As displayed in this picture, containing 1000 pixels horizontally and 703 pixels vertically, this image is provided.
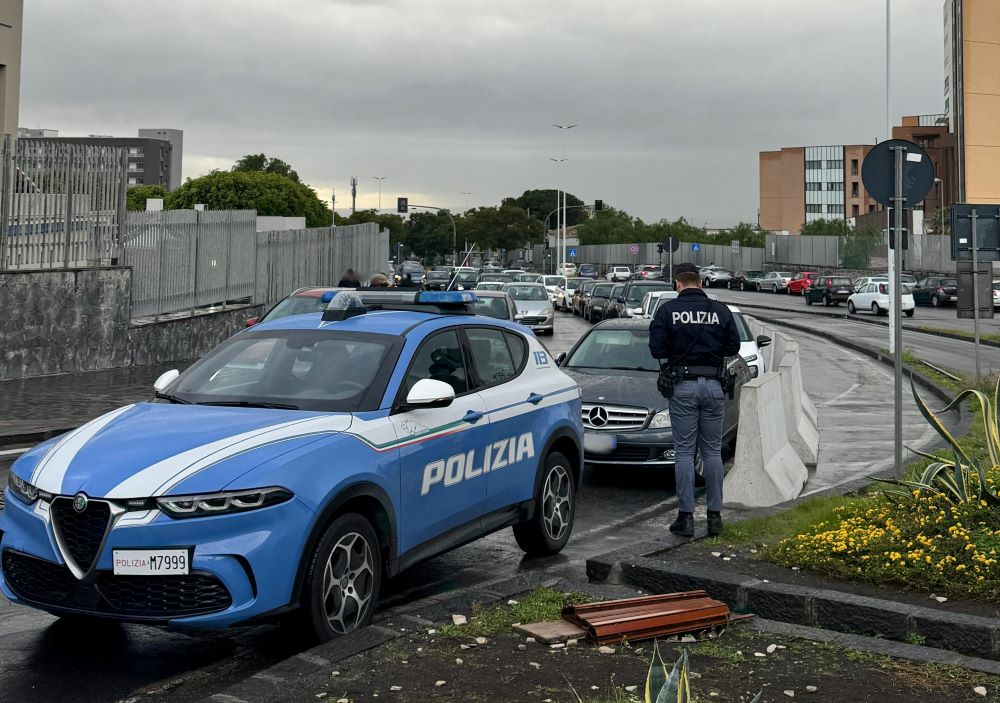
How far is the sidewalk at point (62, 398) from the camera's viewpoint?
1405 cm

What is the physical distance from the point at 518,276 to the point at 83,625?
168 ft

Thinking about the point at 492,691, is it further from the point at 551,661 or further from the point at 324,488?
the point at 324,488

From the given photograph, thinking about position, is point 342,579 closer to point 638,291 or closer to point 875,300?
point 638,291

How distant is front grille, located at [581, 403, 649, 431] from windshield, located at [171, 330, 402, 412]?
4905 millimetres

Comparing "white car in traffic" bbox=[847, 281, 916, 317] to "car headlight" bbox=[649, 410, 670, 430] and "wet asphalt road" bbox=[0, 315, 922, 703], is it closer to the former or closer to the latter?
"wet asphalt road" bbox=[0, 315, 922, 703]

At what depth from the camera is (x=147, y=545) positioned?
528 cm

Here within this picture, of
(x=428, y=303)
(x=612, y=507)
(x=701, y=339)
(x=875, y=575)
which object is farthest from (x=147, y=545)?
(x=612, y=507)

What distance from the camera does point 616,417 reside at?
456 inches

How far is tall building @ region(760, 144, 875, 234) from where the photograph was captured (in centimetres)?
16138

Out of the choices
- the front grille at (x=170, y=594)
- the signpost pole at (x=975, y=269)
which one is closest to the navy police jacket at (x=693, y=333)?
the front grille at (x=170, y=594)

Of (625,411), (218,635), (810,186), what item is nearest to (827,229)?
(810,186)

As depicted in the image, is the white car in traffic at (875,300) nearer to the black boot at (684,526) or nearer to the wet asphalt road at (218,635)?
the wet asphalt road at (218,635)

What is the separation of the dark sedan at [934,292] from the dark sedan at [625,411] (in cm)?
5117

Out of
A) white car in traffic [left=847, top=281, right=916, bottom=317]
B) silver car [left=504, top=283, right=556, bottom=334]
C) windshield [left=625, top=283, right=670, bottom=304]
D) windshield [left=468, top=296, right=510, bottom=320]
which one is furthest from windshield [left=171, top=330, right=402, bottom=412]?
white car in traffic [left=847, top=281, right=916, bottom=317]
